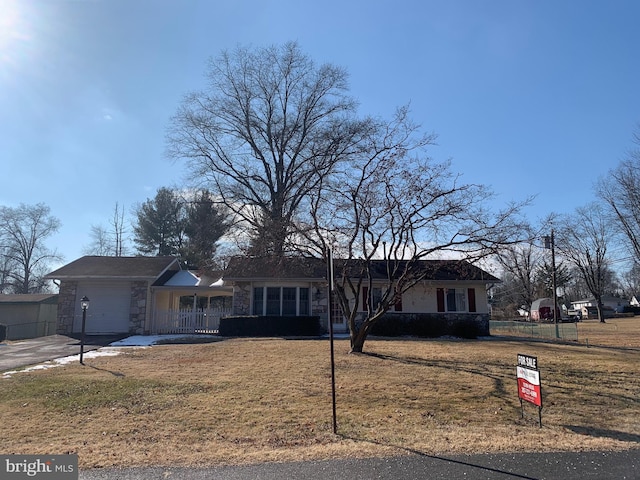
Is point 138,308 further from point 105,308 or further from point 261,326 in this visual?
point 261,326

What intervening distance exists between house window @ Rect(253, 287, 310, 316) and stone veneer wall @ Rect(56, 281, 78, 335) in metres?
8.83

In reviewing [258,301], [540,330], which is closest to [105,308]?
[258,301]

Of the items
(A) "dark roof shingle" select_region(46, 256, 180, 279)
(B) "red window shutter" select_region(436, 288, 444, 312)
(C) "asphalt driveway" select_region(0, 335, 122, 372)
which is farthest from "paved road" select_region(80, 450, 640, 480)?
(A) "dark roof shingle" select_region(46, 256, 180, 279)

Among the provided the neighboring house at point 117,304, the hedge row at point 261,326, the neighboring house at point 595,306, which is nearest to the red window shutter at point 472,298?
the hedge row at point 261,326

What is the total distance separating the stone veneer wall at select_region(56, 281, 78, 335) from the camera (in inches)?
825

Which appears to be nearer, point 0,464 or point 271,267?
point 0,464

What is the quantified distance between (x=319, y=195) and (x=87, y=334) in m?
14.4

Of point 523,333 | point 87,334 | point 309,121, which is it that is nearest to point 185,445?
point 87,334

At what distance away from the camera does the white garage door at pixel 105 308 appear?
21266mm

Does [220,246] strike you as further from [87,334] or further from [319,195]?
[319,195]

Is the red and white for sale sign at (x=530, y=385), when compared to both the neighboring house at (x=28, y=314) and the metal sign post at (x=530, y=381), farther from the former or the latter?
the neighboring house at (x=28, y=314)

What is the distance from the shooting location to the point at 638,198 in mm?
27859

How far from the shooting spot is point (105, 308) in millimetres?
21484

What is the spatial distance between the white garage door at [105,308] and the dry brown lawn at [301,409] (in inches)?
408
